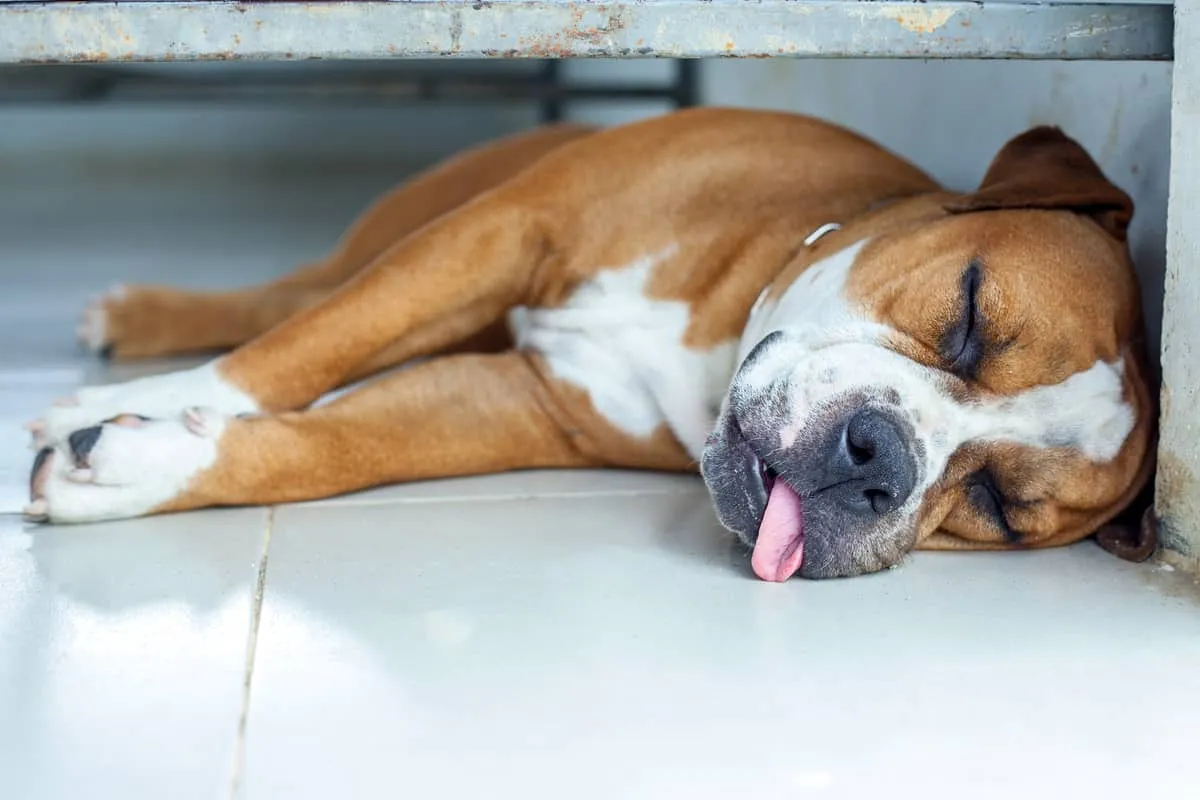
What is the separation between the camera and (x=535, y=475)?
2.23 meters

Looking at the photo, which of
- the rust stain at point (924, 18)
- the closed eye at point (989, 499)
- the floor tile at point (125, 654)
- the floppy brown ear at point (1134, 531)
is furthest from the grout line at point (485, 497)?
the rust stain at point (924, 18)

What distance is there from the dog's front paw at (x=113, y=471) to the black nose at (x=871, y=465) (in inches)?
33.6

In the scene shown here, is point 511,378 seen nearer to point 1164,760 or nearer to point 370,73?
point 1164,760

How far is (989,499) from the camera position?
187 centimetres

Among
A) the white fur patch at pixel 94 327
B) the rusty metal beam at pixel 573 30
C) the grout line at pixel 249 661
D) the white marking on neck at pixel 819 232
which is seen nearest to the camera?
the grout line at pixel 249 661

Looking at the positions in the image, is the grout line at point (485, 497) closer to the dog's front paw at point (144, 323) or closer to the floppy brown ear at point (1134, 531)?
the floppy brown ear at point (1134, 531)

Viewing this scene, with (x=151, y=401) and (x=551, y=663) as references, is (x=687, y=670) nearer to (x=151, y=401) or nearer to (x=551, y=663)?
(x=551, y=663)

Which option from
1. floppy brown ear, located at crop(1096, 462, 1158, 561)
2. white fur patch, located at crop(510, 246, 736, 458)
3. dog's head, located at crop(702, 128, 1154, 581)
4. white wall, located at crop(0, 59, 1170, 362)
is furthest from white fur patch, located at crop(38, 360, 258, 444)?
white wall, located at crop(0, 59, 1170, 362)

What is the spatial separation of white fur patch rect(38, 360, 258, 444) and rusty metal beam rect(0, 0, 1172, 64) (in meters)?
0.52

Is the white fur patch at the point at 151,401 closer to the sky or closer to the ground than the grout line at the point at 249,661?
closer to the sky

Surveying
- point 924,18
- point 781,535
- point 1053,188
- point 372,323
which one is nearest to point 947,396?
point 781,535

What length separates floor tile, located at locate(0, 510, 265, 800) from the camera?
1.29 meters

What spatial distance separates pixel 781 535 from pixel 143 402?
94cm

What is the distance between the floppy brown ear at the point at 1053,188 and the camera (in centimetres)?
195
